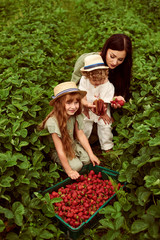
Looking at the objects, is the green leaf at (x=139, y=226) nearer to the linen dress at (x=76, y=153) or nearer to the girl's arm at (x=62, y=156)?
the girl's arm at (x=62, y=156)

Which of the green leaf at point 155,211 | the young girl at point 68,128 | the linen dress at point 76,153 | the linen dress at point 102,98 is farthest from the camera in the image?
the linen dress at point 102,98

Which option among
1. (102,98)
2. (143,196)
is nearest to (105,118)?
(102,98)

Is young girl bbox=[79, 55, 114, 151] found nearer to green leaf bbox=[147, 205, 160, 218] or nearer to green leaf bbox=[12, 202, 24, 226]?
green leaf bbox=[12, 202, 24, 226]

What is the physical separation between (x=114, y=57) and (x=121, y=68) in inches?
10.7

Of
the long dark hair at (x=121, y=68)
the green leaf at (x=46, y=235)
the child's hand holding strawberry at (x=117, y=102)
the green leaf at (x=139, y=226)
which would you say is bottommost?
the green leaf at (x=46, y=235)

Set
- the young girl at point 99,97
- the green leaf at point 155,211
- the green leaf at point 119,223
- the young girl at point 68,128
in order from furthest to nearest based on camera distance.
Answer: the young girl at point 99,97
the young girl at point 68,128
the green leaf at point 119,223
the green leaf at point 155,211

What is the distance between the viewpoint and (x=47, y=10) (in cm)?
815

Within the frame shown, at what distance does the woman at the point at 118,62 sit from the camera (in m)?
3.28

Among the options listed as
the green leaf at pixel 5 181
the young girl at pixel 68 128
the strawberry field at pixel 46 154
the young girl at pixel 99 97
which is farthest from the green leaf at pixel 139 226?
the young girl at pixel 99 97

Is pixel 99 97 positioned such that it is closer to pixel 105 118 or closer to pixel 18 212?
pixel 105 118

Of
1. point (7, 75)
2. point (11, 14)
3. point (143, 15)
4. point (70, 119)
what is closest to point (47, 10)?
point (11, 14)

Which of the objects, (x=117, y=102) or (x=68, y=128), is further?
(x=117, y=102)

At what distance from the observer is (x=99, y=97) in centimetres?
347

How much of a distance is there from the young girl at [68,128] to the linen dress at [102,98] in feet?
1.45
